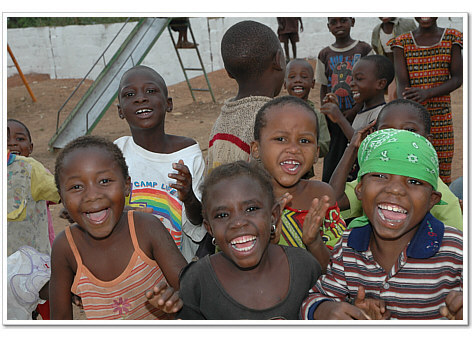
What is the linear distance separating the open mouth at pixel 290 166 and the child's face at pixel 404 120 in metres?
0.67

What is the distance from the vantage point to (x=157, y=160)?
2.54 metres

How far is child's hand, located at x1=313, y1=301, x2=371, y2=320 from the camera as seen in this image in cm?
163

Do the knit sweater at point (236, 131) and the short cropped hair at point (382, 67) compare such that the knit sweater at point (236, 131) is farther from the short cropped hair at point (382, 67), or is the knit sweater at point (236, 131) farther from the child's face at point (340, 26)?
the child's face at point (340, 26)

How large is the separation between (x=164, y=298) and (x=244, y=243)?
0.38 meters

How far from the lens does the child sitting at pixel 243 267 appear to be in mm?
1805

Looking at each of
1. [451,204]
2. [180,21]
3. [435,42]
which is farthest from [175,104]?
[451,204]

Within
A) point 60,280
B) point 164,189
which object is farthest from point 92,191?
point 164,189

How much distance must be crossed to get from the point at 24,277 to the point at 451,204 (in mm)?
2063

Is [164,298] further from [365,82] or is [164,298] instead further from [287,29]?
[287,29]

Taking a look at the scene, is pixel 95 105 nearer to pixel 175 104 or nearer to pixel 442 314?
pixel 175 104

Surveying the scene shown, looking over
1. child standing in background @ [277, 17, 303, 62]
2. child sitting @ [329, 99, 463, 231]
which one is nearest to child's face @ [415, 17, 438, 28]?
child sitting @ [329, 99, 463, 231]

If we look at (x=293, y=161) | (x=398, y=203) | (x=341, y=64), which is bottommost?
(x=398, y=203)

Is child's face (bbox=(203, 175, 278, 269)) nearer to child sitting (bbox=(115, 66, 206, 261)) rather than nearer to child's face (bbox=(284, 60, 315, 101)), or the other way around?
child sitting (bbox=(115, 66, 206, 261))
